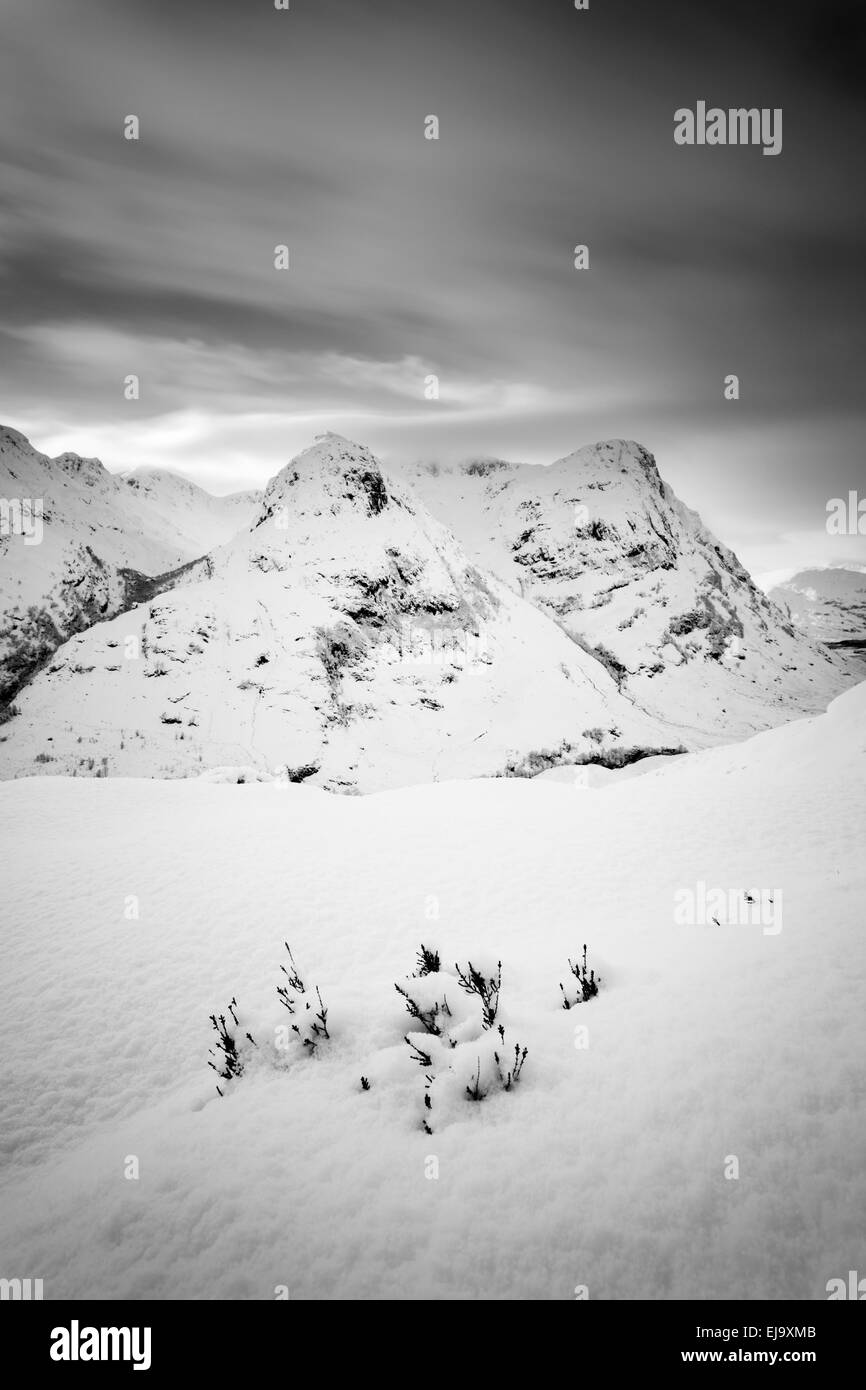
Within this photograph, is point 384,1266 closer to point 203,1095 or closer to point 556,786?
point 203,1095

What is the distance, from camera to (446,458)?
11181cm

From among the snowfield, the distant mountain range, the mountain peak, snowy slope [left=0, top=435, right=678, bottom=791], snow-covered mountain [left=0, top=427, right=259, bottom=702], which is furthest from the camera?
snow-covered mountain [left=0, top=427, right=259, bottom=702]

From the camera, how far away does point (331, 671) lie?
39.2 m

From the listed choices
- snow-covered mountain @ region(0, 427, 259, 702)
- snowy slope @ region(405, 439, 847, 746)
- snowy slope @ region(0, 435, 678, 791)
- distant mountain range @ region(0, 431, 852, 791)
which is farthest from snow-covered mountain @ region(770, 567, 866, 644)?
snow-covered mountain @ region(0, 427, 259, 702)

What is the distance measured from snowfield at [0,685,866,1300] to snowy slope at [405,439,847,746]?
4769 cm

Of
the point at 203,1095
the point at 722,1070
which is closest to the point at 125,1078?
the point at 203,1095

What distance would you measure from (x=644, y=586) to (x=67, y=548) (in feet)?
252

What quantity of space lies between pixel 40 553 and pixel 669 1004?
76580 mm

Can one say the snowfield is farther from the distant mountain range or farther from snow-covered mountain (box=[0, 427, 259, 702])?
snow-covered mountain (box=[0, 427, 259, 702])

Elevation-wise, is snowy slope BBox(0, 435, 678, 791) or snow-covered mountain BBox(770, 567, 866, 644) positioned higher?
snow-covered mountain BBox(770, 567, 866, 644)

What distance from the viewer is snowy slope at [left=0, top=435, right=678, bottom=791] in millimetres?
33969

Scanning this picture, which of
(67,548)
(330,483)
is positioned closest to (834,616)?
(330,483)

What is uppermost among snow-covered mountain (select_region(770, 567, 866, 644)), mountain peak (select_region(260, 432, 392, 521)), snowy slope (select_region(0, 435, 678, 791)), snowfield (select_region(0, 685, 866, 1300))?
snow-covered mountain (select_region(770, 567, 866, 644))

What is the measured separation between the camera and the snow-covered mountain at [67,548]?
52219 millimetres
